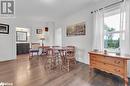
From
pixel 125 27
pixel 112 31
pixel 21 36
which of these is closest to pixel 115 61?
→ pixel 125 27

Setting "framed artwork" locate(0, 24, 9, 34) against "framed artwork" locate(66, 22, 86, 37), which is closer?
"framed artwork" locate(66, 22, 86, 37)

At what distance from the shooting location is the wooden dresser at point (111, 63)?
2.85 m

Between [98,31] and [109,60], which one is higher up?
[98,31]

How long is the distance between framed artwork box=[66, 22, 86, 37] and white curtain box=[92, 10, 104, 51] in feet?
3.52

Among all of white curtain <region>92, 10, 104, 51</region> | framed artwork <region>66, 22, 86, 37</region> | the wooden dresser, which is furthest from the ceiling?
the wooden dresser

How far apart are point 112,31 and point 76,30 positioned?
90.3 inches

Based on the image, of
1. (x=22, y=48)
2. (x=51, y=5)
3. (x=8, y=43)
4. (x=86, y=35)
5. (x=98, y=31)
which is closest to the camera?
(x=98, y=31)

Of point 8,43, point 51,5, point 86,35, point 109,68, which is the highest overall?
point 51,5

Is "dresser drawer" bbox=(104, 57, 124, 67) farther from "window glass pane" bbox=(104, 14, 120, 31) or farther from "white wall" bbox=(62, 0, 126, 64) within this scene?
"white wall" bbox=(62, 0, 126, 64)

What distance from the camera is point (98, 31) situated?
4316 mm

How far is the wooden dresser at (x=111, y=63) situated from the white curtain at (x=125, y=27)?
1.58ft

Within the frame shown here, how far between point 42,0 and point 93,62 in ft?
9.51

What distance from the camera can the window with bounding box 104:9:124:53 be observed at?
385cm

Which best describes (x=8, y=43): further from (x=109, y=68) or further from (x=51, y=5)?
(x=109, y=68)
